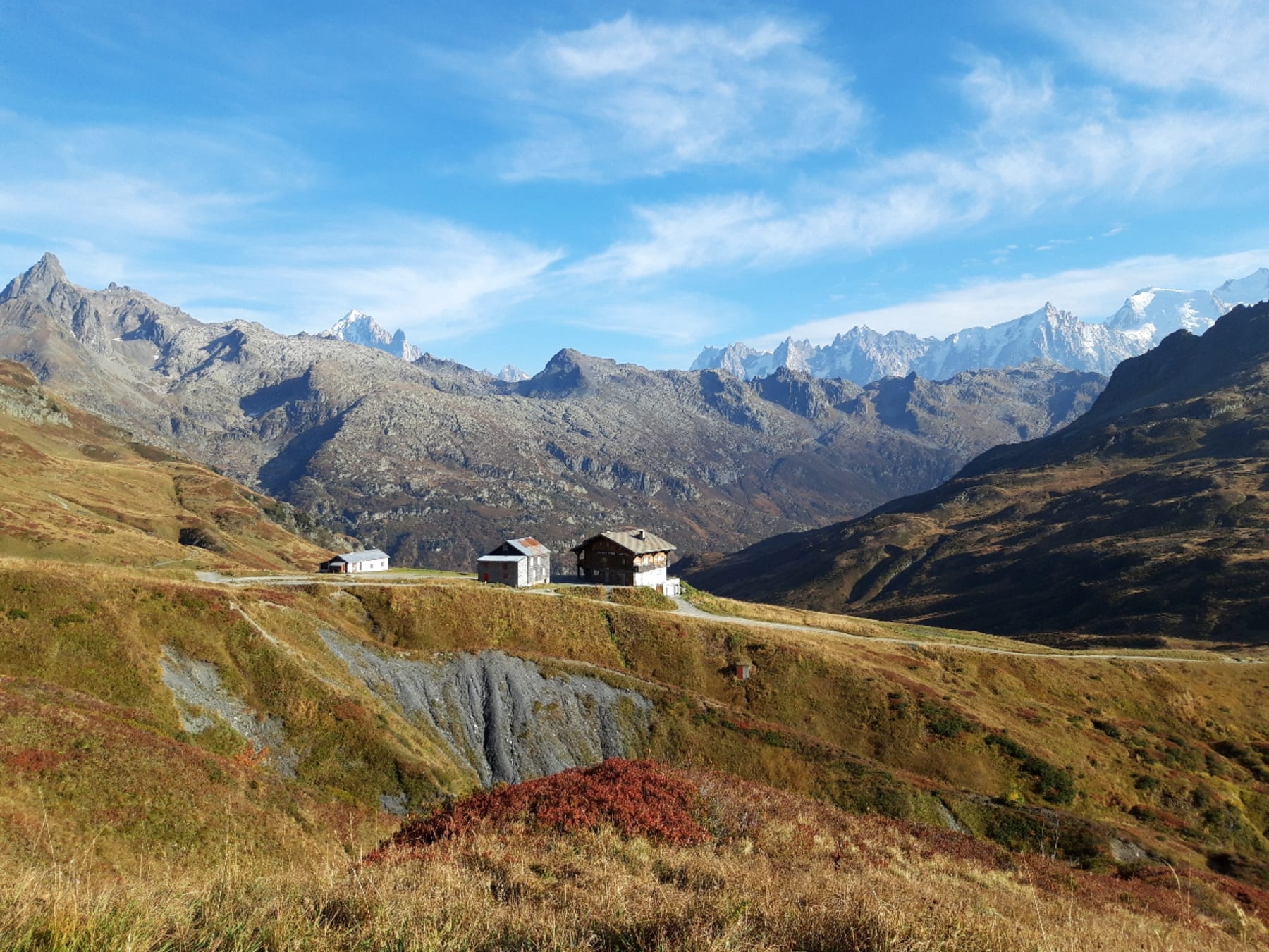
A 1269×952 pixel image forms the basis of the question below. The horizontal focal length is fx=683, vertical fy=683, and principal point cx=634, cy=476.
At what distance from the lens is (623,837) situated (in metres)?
17.9

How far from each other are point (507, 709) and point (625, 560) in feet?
160

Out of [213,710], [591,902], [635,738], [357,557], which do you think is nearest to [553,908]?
[591,902]

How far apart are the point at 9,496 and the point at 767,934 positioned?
16491 cm

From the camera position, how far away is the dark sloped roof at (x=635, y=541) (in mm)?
98625

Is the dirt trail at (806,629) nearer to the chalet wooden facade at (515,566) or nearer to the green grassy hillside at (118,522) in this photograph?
the chalet wooden facade at (515,566)

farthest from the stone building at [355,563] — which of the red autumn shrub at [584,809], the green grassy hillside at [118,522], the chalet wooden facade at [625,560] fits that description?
the red autumn shrub at [584,809]

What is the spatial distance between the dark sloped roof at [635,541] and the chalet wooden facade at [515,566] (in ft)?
19.0

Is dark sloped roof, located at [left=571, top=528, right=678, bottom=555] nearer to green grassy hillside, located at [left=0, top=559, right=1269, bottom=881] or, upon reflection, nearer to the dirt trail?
the dirt trail

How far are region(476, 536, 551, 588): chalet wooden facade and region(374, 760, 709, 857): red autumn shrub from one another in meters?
70.3

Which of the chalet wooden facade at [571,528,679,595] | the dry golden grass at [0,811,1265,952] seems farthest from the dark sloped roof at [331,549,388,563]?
the dry golden grass at [0,811,1265,952]

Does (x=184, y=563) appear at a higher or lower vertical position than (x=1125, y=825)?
higher

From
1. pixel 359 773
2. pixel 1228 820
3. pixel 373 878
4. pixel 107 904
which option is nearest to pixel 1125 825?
pixel 1228 820

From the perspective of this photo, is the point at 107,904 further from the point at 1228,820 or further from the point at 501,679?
the point at 1228,820

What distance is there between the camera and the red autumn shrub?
718 inches
